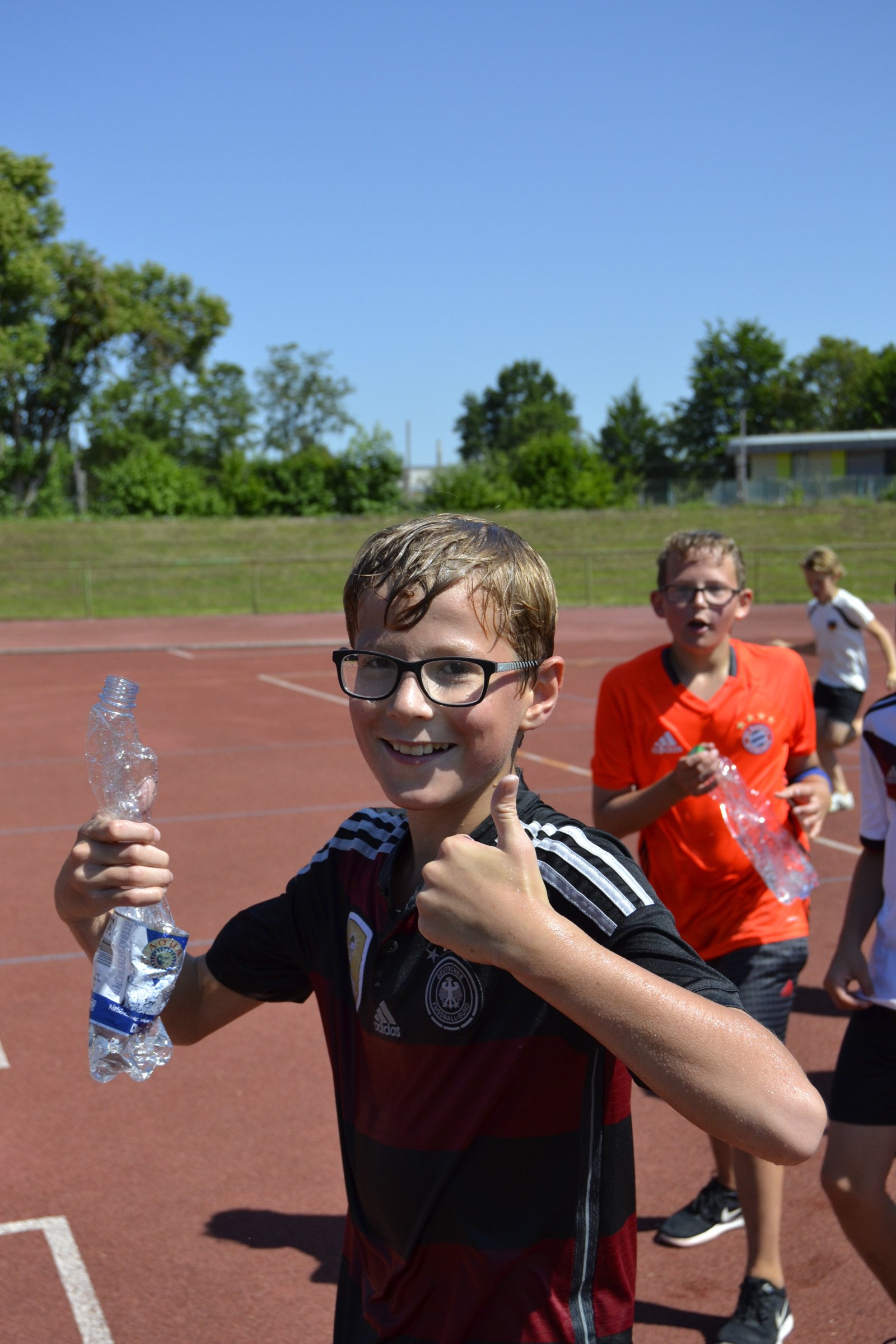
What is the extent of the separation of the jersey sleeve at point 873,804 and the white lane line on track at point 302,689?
1205cm

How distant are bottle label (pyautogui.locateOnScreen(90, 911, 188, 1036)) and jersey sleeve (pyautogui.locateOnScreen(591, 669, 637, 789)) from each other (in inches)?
85.5

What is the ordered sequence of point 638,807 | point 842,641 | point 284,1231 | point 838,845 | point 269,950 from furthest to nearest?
point 842,641 < point 838,845 < point 284,1231 < point 638,807 < point 269,950

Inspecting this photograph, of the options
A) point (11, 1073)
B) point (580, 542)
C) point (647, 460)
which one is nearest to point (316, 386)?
point (647, 460)

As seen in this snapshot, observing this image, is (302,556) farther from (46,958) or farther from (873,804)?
(873,804)

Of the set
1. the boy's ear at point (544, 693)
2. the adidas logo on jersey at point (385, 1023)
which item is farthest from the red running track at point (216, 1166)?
the boy's ear at point (544, 693)

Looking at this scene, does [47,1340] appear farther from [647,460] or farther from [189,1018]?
[647,460]

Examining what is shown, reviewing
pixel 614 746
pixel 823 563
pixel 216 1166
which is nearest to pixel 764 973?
pixel 614 746

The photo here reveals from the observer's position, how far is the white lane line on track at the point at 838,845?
828 cm

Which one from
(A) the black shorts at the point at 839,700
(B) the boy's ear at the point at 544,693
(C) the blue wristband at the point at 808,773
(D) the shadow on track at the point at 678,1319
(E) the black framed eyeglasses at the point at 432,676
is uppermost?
(E) the black framed eyeglasses at the point at 432,676

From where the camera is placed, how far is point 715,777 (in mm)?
3488

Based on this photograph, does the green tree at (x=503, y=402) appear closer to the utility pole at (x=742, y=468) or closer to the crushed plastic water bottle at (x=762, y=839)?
the utility pole at (x=742, y=468)

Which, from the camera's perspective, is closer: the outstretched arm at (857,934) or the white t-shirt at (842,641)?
the outstretched arm at (857,934)

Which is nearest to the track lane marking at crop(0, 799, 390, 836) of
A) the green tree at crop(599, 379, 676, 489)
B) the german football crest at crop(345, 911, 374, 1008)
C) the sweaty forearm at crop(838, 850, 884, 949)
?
the sweaty forearm at crop(838, 850, 884, 949)

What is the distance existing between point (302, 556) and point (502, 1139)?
36.7m
